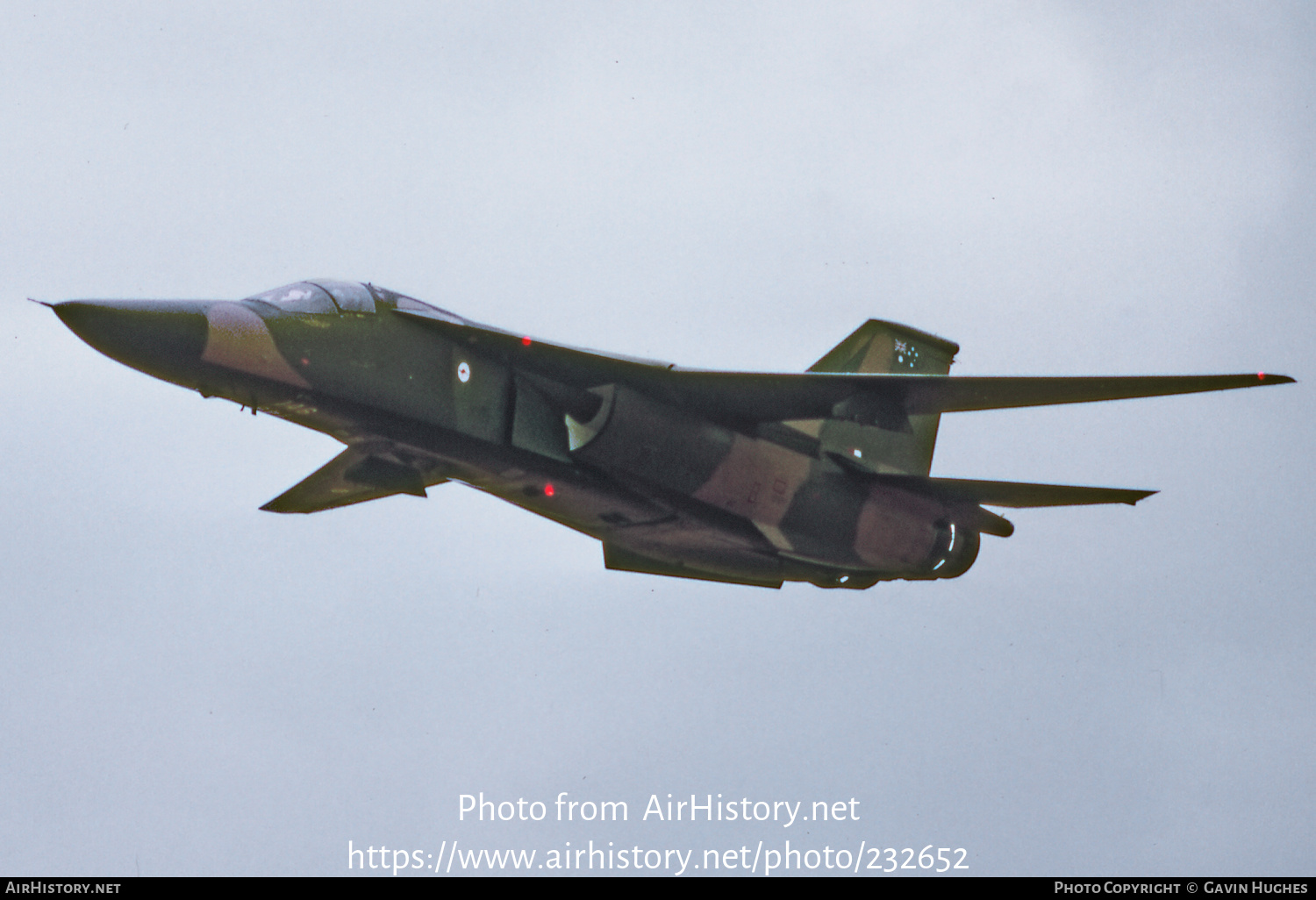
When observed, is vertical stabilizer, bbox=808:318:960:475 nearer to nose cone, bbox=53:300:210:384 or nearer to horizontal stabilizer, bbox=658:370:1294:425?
horizontal stabilizer, bbox=658:370:1294:425

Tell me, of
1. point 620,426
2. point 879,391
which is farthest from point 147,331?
point 879,391

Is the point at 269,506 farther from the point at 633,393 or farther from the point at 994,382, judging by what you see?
the point at 994,382

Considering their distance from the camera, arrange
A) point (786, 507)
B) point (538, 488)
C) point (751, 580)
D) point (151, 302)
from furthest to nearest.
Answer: point (751, 580), point (786, 507), point (538, 488), point (151, 302)

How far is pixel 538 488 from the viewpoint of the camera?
13.8 m

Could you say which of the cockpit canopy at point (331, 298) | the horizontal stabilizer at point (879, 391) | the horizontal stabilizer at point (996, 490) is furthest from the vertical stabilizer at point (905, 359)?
the cockpit canopy at point (331, 298)

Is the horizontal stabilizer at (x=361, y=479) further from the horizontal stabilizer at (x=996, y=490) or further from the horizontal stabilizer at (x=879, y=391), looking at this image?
the horizontal stabilizer at (x=996, y=490)

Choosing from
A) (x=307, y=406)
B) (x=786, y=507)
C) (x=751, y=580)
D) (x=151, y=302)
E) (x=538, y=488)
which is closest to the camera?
(x=151, y=302)

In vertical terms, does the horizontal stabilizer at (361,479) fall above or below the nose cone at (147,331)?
below

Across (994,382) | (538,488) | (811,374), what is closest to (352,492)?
(538,488)

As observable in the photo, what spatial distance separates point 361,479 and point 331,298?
87.6 inches

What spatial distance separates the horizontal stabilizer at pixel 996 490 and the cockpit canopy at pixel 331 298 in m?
5.52

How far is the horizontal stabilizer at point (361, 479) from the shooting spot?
1352 cm

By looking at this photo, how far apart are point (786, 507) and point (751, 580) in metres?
1.41

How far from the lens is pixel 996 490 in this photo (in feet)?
50.3
